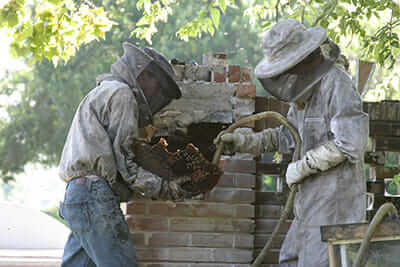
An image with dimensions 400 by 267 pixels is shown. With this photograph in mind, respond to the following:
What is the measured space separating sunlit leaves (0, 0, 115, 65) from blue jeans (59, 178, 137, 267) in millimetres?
1037

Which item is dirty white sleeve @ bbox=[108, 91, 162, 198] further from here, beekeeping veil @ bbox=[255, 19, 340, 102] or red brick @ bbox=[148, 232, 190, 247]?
beekeeping veil @ bbox=[255, 19, 340, 102]

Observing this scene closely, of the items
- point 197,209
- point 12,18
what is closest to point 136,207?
point 197,209

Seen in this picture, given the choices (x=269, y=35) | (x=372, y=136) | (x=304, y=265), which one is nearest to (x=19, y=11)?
(x=269, y=35)

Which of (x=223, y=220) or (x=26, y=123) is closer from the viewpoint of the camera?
(x=223, y=220)

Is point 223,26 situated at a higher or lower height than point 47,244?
higher

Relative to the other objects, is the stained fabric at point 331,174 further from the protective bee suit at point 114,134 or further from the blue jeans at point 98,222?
the blue jeans at point 98,222

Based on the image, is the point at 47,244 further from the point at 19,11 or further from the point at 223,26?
the point at 223,26

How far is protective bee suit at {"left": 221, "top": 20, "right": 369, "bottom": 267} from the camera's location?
12.6 feet

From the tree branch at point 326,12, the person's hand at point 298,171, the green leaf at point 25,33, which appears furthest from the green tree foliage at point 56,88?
the person's hand at point 298,171

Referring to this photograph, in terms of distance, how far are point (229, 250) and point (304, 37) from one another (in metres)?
1.82

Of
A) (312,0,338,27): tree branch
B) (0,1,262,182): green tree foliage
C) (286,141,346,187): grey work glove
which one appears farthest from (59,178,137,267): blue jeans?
(0,1,262,182): green tree foliage

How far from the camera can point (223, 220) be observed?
4.85 metres

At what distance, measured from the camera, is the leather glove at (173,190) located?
13.8 feet

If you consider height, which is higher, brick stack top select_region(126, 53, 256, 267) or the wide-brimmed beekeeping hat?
Result: the wide-brimmed beekeeping hat
